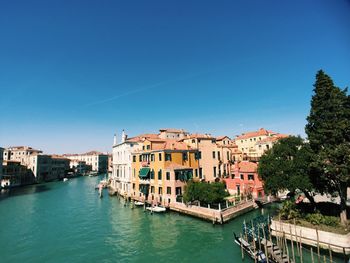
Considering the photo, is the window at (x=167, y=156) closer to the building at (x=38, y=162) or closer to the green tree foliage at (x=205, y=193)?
the green tree foliage at (x=205, y=193)

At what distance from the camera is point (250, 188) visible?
33781 millimetres

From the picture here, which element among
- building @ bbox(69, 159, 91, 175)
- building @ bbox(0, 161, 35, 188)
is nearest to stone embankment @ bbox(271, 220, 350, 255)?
building @ bbox(0, 161, 35, 188)

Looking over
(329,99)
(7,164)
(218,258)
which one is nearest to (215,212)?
(218,258)

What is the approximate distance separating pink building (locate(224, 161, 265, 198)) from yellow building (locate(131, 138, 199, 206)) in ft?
22.0

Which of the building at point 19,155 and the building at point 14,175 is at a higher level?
the building at point 19,155

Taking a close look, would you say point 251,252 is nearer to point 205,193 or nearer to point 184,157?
point 205,193

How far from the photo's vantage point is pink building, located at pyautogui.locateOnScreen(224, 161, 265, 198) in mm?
33438

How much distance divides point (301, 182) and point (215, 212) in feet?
30.9

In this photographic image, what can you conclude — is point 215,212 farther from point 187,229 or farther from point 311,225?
point 311,225

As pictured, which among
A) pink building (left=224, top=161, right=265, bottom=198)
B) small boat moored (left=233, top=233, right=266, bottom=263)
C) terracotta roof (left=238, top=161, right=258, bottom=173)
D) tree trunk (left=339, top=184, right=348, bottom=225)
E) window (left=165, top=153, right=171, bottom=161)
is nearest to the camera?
small boat moored (left=233, top=233, right=266, bottom=263)

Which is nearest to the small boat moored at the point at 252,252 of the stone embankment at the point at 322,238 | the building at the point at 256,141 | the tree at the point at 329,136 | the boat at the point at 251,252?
the boat at the point at 251,252

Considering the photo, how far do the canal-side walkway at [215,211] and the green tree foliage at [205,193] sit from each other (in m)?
1.09

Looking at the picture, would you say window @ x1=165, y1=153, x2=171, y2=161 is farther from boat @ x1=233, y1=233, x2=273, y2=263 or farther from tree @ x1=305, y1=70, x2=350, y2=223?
tree @ x1=305, y1=70, x2=350, y2=223

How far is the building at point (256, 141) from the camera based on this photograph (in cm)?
6015
